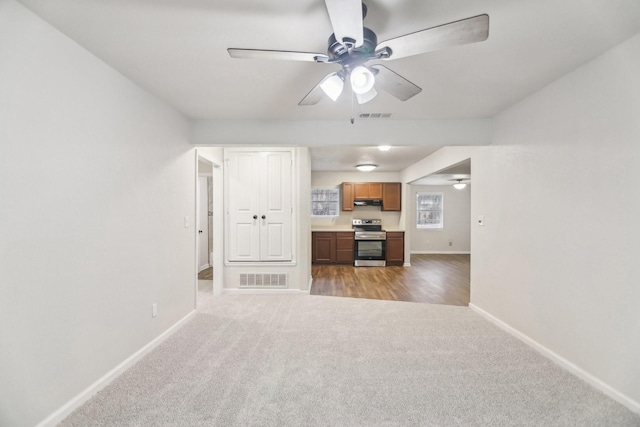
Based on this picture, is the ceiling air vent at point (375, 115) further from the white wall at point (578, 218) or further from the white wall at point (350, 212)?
the white wall at point (350, 212)

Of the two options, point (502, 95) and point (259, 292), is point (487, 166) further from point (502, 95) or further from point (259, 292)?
point (259, 292)

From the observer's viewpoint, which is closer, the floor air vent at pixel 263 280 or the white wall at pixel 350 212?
the floor air vent at pixel 263 280

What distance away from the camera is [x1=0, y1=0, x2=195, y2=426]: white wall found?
4.70 ft

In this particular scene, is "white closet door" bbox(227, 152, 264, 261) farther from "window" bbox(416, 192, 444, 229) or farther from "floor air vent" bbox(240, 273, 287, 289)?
"window" bbox(416, 192, 444, 229)

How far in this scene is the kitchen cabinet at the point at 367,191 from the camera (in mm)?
7254

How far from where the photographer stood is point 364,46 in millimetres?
1505

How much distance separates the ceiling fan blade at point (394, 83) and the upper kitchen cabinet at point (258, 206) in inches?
104

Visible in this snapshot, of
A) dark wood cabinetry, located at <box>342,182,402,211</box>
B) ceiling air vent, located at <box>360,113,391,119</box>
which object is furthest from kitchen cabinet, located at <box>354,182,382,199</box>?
ceiling air vent, located at <box>360,113,391,119</box>

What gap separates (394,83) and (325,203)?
19.3ft

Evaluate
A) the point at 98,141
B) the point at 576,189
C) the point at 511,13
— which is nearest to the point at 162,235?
the point at 98,141

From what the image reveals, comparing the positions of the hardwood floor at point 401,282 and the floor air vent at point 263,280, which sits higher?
the floor air vent at point 263,280

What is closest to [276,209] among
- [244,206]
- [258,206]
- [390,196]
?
[258,206]

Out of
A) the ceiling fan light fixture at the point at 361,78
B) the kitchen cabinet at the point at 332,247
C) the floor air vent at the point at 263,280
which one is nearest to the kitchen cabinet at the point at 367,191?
the kitchen cabinet at the point at 332,247

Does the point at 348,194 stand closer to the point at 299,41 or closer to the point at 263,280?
the point at 263,280
